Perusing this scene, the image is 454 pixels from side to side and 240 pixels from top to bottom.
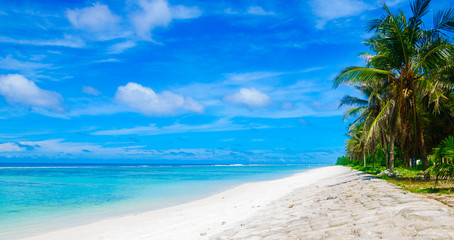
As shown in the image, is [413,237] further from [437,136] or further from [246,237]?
[437,136]

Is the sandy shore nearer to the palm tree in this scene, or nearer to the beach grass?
the beach grass

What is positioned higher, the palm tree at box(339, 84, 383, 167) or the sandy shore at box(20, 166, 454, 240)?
the palm tree at box(339, 84, 383, 167)

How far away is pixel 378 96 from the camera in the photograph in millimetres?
20344

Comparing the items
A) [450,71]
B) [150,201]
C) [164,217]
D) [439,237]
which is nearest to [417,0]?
[450,71]

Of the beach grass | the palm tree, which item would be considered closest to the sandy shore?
the beach grass

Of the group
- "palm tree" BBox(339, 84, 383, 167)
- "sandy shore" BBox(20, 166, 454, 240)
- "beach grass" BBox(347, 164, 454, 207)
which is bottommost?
"sandy shore" BBox(20, 166, 454, 240)

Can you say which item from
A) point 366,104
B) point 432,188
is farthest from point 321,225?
point 366,104

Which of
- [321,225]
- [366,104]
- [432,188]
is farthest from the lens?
[366,104]

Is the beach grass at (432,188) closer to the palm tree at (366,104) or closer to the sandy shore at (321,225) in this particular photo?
the sandy shore at (321,225)

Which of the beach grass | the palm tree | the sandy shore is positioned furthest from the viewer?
the palm tree

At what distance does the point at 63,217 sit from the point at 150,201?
17.4 ft

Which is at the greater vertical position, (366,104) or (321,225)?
(366,104)

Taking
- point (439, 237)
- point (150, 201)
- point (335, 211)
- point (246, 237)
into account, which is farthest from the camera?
point (150, 201)

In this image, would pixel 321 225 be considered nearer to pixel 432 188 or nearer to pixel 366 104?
pixel 432 188
